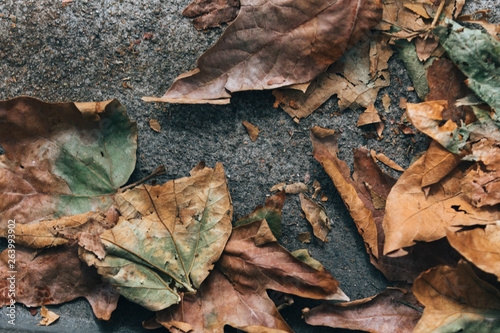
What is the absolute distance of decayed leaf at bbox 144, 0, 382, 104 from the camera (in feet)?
4.50

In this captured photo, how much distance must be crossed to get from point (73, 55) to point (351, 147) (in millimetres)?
1151

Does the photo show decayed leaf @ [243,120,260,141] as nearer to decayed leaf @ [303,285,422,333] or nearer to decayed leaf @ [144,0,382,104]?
decayed leaf @ [144,0,382,104]

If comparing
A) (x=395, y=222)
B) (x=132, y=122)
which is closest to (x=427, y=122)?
(x=395, y=222)

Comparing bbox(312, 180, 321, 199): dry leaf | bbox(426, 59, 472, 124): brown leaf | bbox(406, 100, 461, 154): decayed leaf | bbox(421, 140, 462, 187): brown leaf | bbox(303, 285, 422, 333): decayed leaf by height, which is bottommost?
bbox(303, 285, 422, 333): decayed leaf

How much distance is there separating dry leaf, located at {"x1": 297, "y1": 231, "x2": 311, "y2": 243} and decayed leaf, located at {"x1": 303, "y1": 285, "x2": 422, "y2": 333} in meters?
0.24

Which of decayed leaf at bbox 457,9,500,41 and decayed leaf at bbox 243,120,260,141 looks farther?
decayed leaf at bbox 243,120,260,141

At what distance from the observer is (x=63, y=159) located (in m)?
1.45

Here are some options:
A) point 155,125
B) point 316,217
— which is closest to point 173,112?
point 155,125

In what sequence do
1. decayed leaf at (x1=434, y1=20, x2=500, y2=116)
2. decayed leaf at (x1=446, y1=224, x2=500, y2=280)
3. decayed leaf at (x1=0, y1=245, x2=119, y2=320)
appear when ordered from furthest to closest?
decayed leaf at (x1=0, y1=245, x2=119, y2=320) < decayed leaf at (x1=434, y1=20, x2=500, y2=116) < decayed leaf at (x1=446, y1=224, x2=500, y2=280)

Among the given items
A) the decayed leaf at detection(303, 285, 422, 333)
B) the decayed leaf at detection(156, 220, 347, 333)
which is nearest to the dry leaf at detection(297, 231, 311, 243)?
the decayed leaf at detection(156, 220, 347, 333)

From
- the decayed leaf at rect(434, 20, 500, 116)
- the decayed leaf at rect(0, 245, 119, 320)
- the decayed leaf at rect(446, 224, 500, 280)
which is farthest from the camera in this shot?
the decayed leaf at rect(0, 245, 119, 320)

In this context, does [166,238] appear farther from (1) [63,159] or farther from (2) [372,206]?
(2) [372,206]

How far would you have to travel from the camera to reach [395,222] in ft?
4.45

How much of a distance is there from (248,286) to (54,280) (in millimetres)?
732
